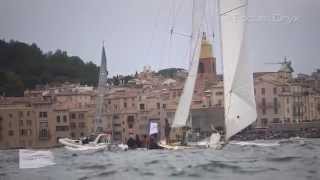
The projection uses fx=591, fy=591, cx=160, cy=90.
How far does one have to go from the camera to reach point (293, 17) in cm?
411

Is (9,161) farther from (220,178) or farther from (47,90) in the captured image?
(220,178)

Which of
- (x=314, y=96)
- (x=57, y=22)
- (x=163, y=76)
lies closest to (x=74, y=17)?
(x=57, y=22)

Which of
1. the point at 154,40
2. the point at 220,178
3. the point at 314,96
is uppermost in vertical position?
the point at 154,40

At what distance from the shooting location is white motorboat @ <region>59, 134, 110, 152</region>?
4348 millimetres

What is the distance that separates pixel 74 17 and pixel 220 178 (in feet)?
4.85

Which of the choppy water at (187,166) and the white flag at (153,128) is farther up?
the white flag at (153,128)

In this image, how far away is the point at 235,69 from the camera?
4430mm

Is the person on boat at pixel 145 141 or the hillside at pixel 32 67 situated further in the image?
the person on boat at pixel 145 141

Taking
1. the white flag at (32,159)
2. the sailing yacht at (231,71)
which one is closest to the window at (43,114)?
the white flag at (32,159)

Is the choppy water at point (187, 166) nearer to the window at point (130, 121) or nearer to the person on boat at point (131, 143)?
the person on boat at point (131, 143)

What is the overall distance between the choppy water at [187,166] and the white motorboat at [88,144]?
8 cm

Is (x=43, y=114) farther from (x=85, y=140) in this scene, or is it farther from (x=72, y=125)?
(x=85, y=140)

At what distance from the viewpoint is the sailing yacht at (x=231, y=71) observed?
423 cm

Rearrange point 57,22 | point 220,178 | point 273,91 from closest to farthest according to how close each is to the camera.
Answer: point 220,178, point 57,22, point 273,91
